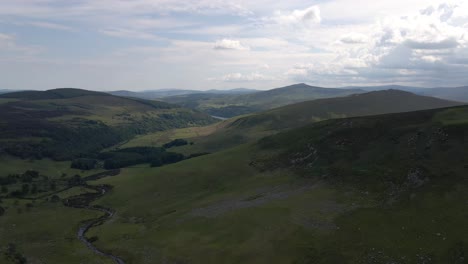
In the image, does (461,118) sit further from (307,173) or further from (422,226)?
(422,226)

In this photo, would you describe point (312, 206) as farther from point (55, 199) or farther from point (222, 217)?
point (55, 199)

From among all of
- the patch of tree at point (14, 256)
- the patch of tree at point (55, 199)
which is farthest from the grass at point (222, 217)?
the patch of tree at point (55, 199)

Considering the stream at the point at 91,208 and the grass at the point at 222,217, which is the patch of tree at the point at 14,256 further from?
the grass at the point at 222,217

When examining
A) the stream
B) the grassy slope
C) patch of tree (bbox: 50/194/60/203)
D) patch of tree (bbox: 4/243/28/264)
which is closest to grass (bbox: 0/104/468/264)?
the grassy slope

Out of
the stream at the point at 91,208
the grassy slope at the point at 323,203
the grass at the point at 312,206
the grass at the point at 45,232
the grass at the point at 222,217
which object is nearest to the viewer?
the grassy slope at the point at 323,203

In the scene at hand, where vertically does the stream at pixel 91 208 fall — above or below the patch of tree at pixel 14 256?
below

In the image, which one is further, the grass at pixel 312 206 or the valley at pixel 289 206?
the valley at pixel 289 206

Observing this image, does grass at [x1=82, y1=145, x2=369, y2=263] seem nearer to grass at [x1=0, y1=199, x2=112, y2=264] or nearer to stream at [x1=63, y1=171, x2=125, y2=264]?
stream at [x1=63, y1=171, x2=125, y2=264]
